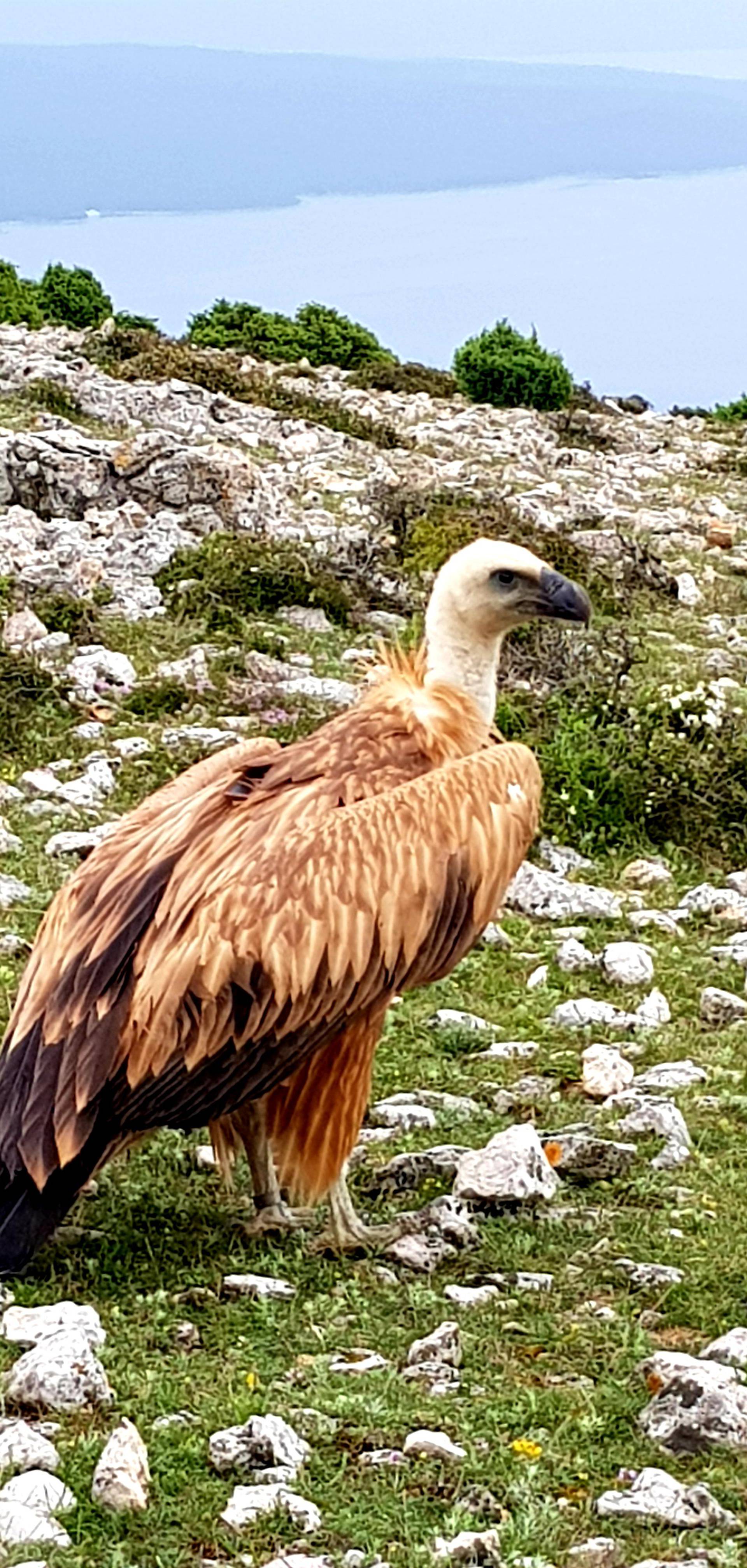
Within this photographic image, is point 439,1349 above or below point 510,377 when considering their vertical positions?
below

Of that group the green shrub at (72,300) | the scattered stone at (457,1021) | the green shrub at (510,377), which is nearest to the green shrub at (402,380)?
the green shrub at (510,377)

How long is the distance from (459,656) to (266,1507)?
261cm

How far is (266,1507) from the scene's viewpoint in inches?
157

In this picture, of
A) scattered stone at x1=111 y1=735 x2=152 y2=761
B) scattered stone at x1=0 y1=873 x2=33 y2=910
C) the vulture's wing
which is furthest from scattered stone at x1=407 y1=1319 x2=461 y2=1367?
scattered stone at x1=111 y1=735 x2=152 y2=761

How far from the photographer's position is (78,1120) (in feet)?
15.9

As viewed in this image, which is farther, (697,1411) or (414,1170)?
(414,1170)

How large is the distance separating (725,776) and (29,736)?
2917 millimetres

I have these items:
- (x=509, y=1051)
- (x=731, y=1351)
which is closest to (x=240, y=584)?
(x=509, y=1051)

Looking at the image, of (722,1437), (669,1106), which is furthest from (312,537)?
(722,1437)

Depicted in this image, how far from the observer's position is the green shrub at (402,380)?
24.7 meters

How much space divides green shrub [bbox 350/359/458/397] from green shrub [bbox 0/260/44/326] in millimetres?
3895

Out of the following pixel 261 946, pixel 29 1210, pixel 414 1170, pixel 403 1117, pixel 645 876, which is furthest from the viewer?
Result: pixel 645 876

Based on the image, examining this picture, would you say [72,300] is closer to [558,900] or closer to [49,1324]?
[558,900]

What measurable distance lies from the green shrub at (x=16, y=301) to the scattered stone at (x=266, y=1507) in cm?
2196
